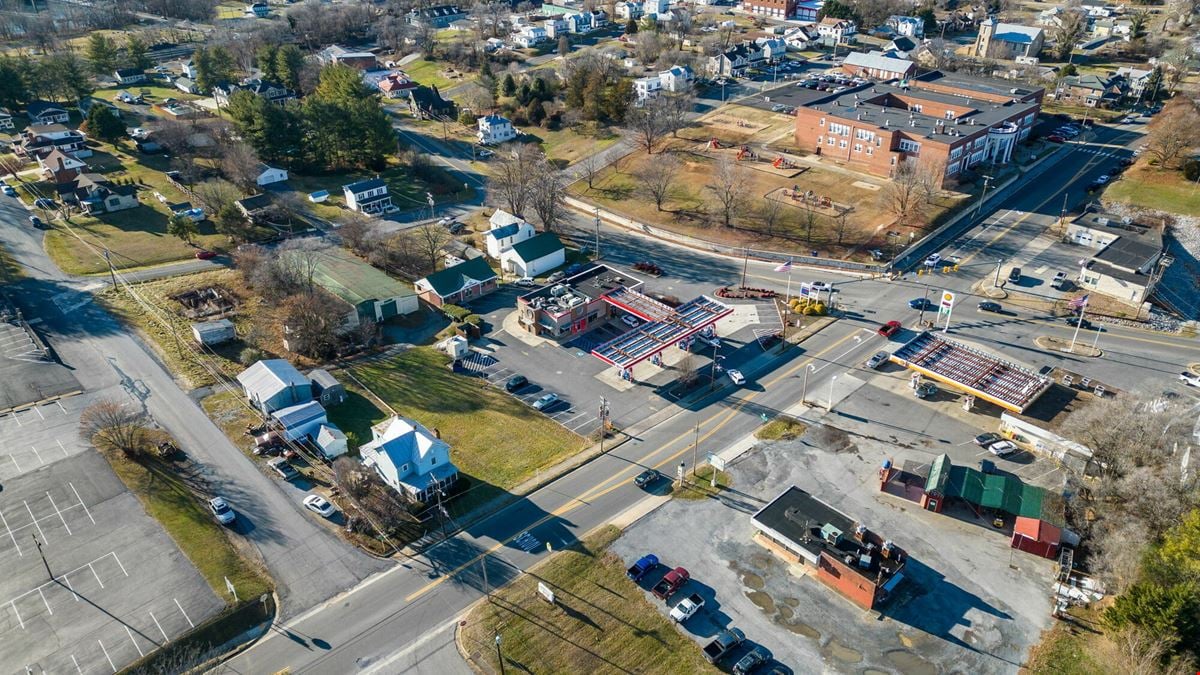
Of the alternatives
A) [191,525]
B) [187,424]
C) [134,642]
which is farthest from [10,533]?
[134,642]

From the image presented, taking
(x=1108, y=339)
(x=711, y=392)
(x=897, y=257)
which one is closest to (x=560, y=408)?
(x=711, y=392)

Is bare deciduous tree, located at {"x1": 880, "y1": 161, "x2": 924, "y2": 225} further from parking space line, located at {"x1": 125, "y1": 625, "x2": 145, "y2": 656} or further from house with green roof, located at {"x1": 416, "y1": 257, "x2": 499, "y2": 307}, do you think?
parking space line, located at {"x1": 125, "y1": 625, "x2": 145, "y2": 656}

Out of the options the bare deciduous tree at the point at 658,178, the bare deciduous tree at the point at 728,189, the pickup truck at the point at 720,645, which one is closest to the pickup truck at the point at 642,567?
the pickup truck at the point at 720,645

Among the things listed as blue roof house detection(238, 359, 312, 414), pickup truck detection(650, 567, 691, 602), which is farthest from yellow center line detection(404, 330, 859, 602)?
blue roof house detection(238, 359, 312, 414)

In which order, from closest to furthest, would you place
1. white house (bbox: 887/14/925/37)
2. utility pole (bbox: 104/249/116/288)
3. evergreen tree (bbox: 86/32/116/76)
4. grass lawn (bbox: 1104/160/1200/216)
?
utility pole (bbox: 104/249/116/288) < grass lawn (bbox: 1104/160/1200/216) < evergreen tree (bbox: 86/32/116/76) < white house (bbox: 887/14/925/37)

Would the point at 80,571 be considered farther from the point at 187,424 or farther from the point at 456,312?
the point at 456,312

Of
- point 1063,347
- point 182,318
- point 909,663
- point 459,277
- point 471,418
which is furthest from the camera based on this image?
point 459,277
